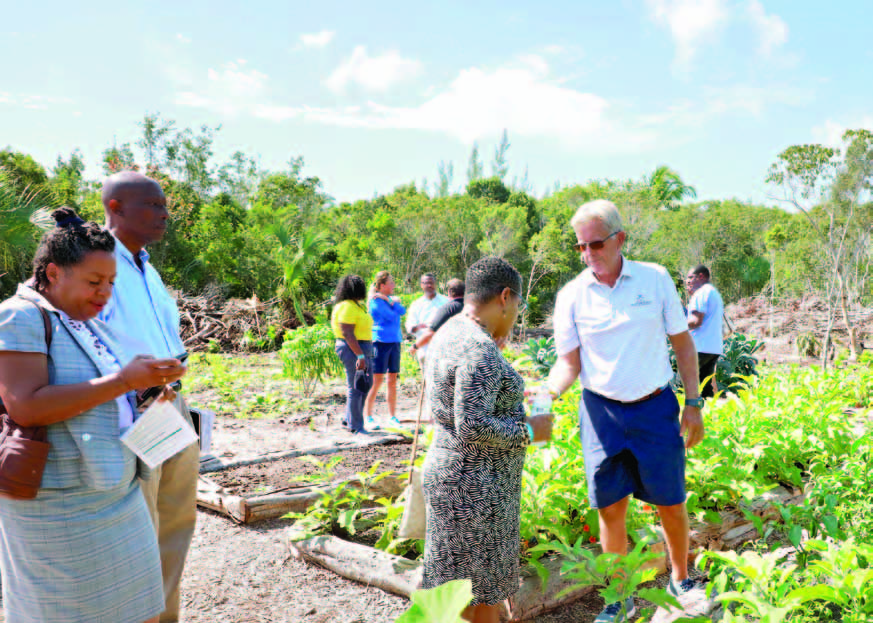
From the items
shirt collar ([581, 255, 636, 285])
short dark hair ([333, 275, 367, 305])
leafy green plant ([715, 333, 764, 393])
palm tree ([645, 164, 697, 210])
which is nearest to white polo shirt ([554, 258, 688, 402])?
shirt collar ([581, 255, 636, 285])

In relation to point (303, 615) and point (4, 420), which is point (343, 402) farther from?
point (4, 420)

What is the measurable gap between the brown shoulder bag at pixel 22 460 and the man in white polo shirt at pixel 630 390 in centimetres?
202

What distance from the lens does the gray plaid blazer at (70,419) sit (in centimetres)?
170

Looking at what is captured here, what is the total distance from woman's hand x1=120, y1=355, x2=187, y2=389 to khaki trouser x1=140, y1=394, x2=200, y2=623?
0.83 m

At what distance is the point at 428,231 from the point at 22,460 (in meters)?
22.2

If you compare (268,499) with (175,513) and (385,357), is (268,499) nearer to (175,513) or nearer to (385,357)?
(175,513)

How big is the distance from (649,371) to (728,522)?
4.76ft

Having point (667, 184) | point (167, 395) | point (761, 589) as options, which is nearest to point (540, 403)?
point (761, 589)

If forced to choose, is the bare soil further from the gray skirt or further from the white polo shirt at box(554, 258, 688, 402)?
the gray skirt

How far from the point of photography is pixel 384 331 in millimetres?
6754

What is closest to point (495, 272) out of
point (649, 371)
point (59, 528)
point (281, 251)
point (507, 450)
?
point (507, 450)

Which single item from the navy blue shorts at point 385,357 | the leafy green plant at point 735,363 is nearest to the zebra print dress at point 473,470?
the navy blue shorts at point 385,357

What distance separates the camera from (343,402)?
348 inches

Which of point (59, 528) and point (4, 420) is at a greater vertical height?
point (4, 420)
